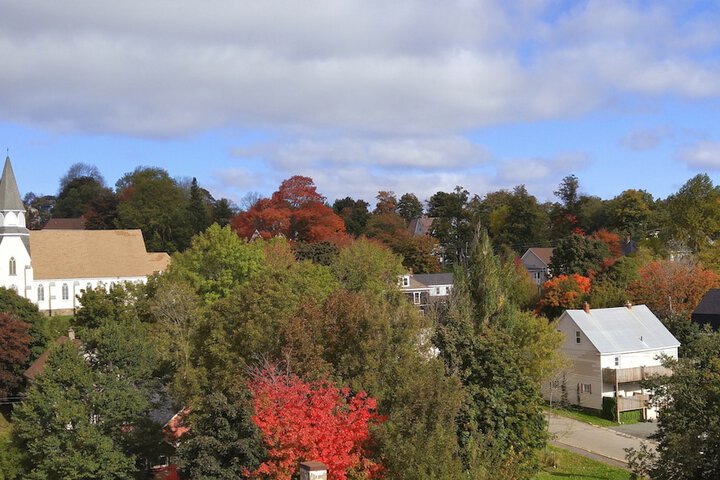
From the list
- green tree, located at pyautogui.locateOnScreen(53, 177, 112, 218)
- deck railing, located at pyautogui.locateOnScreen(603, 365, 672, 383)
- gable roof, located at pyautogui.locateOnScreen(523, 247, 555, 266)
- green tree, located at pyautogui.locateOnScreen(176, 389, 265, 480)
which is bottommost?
deck railing, located at pyautogui.locateOnScreen(603, 365, 672, 383)

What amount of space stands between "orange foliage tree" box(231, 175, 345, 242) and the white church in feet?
37.3

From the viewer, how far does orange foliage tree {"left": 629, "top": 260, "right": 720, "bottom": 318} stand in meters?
56.9

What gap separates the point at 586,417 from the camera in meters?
43.7

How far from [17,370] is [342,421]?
29.0 metres

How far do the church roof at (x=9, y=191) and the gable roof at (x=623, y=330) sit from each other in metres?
52.3

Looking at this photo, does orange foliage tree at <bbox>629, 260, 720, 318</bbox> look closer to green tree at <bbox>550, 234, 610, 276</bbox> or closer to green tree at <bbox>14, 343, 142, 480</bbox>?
green tree at <bbox>550, 234, 610, 276</bbox>

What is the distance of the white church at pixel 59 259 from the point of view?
70562mm

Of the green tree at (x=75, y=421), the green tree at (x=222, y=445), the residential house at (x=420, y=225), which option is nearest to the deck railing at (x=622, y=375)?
the green tree at (x=75, y=421)

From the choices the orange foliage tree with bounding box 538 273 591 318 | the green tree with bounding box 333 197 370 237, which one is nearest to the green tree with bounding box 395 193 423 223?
the green tree with bounding box 333 197 370 237

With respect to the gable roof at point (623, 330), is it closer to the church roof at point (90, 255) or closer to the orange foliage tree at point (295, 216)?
the orange foliage tree at point (295, 216)

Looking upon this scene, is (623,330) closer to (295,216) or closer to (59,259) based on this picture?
(295,216)

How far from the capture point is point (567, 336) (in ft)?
155

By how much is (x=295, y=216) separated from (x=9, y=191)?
89.4ft

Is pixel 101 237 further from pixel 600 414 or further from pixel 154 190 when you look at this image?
pixel 600 414
